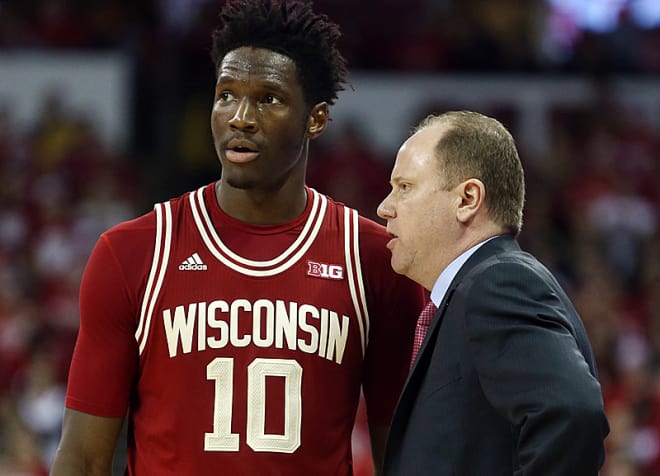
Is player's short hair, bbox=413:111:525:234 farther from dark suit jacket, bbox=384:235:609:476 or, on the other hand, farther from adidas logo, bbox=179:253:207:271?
adidas logo, bbox=179:253:207:271

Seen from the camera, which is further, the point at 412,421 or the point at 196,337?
the point at 196,337

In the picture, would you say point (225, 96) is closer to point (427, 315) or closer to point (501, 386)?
point (427, 315)

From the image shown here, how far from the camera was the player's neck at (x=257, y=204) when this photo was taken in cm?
309

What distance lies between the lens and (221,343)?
9.70 feet

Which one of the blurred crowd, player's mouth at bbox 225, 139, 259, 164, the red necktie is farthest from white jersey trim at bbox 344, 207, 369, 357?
the blurred crowd

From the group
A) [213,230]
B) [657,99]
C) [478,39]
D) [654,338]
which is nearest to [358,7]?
[478,39]

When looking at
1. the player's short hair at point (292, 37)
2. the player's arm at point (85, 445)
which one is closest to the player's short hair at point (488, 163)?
the player's short hair at point (292, 37)

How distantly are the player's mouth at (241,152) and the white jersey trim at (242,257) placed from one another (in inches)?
8.8

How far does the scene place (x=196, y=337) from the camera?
296 cm

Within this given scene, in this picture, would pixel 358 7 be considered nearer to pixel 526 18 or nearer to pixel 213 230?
pixel 526 18

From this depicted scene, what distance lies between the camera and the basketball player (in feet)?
9.64

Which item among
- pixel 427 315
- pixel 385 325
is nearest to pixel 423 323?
pixel 427 315

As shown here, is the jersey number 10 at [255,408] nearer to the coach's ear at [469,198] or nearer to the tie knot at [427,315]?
the tie knot at [427,315]

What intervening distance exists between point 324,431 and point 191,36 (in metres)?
8.62
